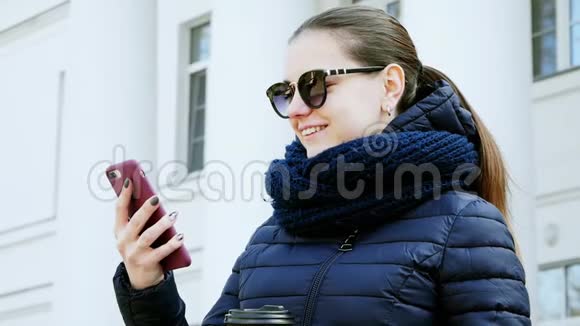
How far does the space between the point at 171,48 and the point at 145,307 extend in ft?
40.8

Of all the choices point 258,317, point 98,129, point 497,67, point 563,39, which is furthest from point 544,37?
point 258,317

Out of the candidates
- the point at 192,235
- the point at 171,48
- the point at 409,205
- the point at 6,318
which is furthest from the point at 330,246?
the point at 6,318

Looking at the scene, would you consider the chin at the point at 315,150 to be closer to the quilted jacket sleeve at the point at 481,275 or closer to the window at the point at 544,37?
the quilted jacket sleeve at the point at 481,275

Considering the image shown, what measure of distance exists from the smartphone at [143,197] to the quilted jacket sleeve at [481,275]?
0.62m

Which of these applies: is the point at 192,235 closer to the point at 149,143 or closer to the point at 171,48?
the point at 171,48

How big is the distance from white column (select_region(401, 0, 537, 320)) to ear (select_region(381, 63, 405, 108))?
4.12 metres

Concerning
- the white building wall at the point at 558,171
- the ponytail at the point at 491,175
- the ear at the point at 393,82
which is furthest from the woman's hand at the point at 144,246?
the white building wall at the point at 558,171

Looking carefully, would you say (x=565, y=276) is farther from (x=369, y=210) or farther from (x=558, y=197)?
(x=369, y=210)

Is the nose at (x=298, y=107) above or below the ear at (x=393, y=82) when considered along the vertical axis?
below

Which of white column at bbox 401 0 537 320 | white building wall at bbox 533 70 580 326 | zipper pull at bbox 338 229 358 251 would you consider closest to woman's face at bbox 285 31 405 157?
zipper pull at bbox 338 229 358 251

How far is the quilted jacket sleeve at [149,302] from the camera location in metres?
2.85

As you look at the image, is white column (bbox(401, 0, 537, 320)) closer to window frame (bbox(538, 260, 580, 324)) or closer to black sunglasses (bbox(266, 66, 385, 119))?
window frame (bbox(538, 260, 580, 324))

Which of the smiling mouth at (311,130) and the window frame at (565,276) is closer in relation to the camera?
the smiling mouth at (311,130)

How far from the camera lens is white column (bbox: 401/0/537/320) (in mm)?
6891
